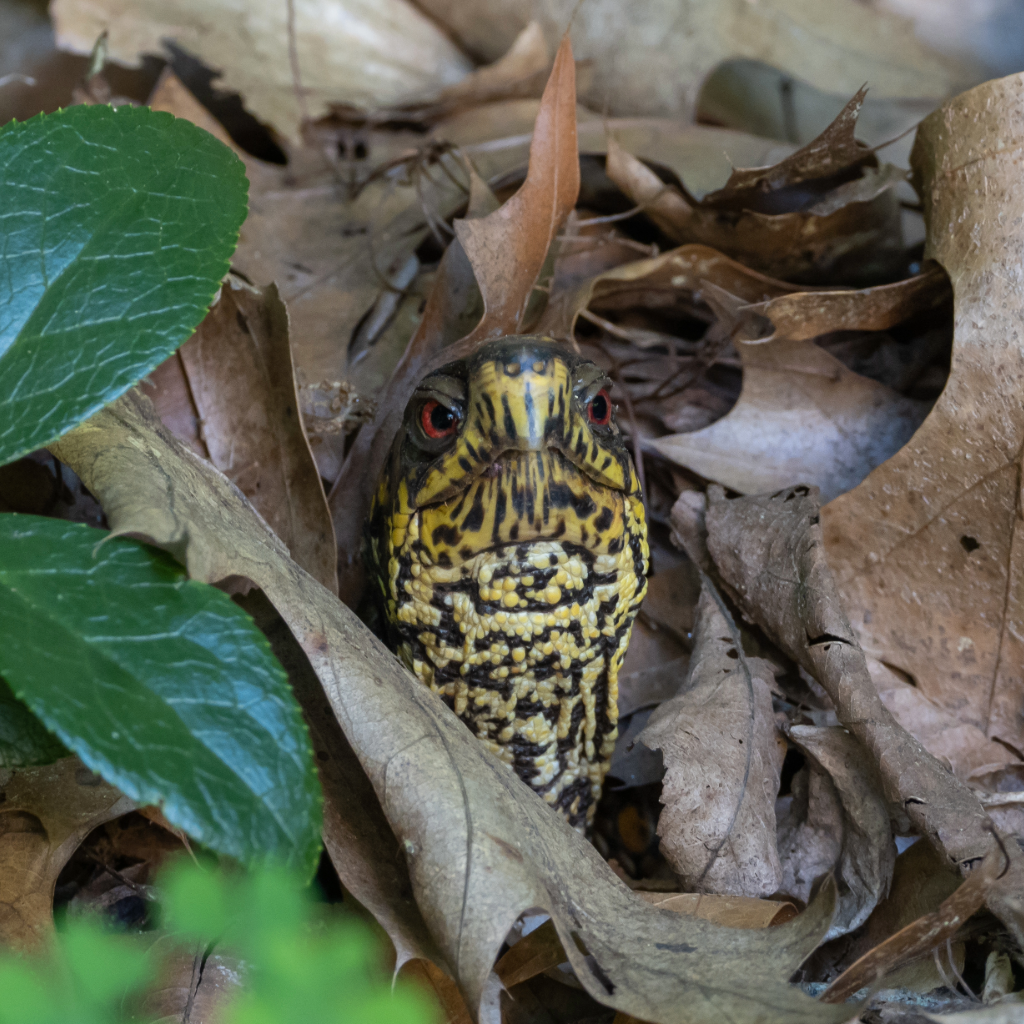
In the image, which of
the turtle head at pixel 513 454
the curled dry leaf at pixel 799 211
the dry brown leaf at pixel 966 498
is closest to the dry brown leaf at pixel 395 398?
the turtle head at pixel 513 454

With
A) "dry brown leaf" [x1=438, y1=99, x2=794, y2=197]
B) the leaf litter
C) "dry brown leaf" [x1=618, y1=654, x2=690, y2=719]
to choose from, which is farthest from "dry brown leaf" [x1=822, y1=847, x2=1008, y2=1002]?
"dry brown leaf" [x1=438, y1=99, x2=794, y2=197]

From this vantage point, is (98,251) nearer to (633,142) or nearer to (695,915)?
(695,915)

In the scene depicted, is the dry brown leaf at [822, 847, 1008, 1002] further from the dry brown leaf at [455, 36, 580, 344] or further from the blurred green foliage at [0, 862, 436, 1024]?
the dry brown leaf at [455, 36, 580, 344]

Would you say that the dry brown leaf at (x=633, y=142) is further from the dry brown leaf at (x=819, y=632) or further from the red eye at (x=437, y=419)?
the red eye at (x=437, y=419)

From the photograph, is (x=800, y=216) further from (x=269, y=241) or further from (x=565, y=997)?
(x=565, y=997)

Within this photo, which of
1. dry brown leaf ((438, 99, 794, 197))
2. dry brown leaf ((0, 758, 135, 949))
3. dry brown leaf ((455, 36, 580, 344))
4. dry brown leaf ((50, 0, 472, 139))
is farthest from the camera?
dry brown leaf ((50, 0, 472, 139))

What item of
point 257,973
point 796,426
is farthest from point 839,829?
point 257,973
